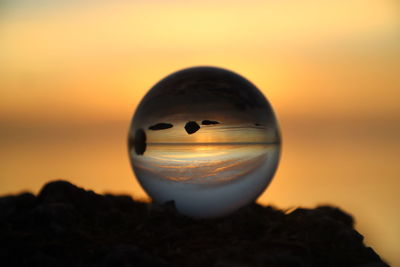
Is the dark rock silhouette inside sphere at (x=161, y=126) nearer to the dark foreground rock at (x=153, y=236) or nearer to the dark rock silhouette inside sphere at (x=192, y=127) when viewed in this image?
the dark rock silhouette inside sphere at (x=192, y=127)

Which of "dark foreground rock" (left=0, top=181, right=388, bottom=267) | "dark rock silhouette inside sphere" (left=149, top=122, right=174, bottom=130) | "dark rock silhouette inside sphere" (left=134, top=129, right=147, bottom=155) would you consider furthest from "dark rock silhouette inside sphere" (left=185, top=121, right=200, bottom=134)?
"dark foreground rock" (left=0, top=181, right=388, bottom=267)

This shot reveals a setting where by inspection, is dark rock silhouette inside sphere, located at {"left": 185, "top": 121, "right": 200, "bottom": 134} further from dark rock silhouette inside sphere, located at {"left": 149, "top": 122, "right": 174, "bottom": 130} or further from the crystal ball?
dark rock silhouette inside sphere, located at {"left": 149, "top": 122, "right": 174, "bottom": 130}

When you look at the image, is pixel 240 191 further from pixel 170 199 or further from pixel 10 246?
pixel 10 246

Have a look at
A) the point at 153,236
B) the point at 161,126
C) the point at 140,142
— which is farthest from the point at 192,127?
the point at 153,236

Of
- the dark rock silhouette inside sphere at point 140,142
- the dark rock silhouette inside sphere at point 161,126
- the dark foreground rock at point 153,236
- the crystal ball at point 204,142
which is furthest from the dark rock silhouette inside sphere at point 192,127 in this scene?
the dark foreground rock at point 153,236

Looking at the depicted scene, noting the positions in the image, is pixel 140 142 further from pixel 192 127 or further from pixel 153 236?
pixel 153 236

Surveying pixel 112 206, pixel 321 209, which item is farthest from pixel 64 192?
pixel 321 209
